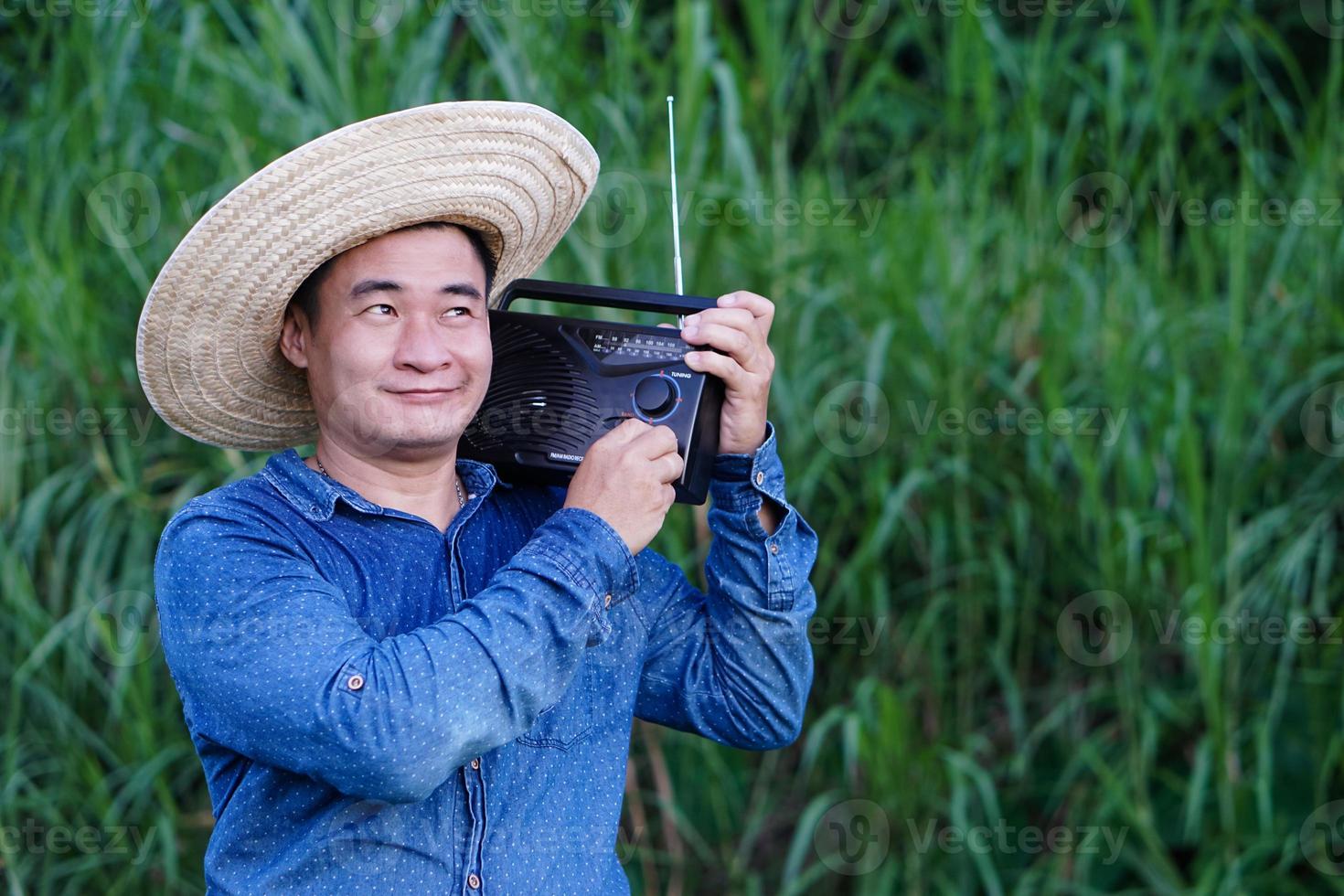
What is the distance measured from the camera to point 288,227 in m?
1.46

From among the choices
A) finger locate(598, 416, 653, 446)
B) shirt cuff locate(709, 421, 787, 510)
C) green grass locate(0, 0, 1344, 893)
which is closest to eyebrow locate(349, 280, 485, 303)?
finger locate(598, 416, 653, 446)

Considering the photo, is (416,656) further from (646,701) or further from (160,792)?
(160,792)

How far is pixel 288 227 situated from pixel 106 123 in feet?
6.72

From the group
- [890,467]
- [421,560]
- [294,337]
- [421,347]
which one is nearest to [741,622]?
[421,560]

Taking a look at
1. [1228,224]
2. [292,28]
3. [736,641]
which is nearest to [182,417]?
[736,641]

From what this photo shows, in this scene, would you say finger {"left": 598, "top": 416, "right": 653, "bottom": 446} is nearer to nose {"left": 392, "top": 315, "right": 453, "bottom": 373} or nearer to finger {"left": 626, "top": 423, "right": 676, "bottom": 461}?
finger {"left": 626, "top": 423, "right": 676, "bottom": 461}

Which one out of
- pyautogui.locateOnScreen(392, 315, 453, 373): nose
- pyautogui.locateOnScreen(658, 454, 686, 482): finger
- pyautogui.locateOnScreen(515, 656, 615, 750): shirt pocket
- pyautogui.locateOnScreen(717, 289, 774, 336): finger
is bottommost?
pyautogui.locateOnScreen(515, 656, 615, 750): shirt pocket

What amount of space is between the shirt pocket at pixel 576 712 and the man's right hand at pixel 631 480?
8.5 inches

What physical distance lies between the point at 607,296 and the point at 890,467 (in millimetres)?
1340

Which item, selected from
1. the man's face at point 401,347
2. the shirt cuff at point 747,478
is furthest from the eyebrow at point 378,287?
the shirt cuff at point 747,478

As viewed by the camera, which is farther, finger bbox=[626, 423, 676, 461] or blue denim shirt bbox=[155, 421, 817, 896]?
finger bbox=[626, 423, 676, 461]

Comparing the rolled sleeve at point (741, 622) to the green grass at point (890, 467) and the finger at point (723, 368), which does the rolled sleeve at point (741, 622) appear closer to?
the finger at point (723, 368)

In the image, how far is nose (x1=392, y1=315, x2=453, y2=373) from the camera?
1449 mm

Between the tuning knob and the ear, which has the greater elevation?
the ear
